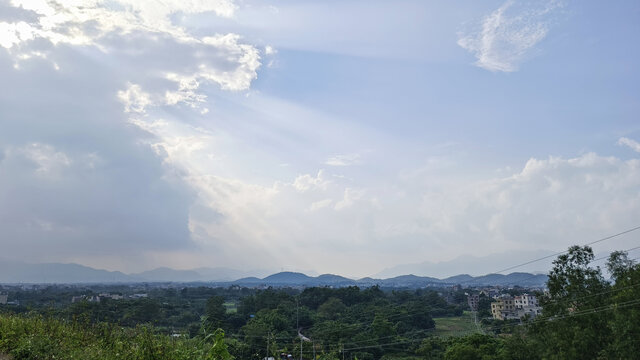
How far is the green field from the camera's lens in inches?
1966

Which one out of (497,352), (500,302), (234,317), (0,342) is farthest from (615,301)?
(500,302)

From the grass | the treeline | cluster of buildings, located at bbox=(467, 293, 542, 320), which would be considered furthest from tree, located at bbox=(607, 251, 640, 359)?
cluster of buildings, located at bbox=(467, 293, 542, 320)

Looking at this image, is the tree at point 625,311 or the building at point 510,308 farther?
the building at point 510,308

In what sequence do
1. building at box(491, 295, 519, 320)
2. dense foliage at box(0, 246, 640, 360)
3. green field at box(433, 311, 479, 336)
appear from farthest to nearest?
1. building at box(491, 295, 519, 320)
2. green field at box(433, 311, 479, 336)
3. dense foliage at box(0, 246, 640, 360)

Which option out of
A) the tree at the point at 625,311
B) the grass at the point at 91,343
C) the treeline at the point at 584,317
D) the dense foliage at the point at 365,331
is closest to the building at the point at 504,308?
the dense foliage at the point at 365,331

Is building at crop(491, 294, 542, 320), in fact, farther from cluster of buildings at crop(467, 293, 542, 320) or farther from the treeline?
the treeline

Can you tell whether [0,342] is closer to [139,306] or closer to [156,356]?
[156,356]

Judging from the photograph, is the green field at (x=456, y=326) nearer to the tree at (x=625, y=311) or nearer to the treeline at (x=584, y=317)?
the treeline at (x=584, y=317)

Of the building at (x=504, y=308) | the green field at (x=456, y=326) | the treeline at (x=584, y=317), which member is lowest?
the green field at (x=456, y=326)

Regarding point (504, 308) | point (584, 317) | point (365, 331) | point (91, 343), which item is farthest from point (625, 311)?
point (504, 308)

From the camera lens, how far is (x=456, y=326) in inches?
2223

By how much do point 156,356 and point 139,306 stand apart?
161 ft

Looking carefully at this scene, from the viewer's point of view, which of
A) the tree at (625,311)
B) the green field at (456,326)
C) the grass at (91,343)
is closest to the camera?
the grass at (91,343)

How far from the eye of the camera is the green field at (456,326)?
164 feet
